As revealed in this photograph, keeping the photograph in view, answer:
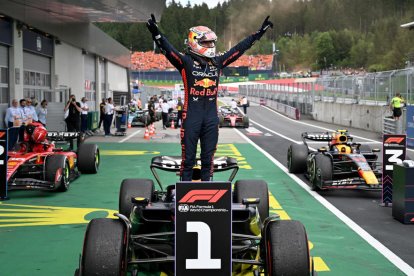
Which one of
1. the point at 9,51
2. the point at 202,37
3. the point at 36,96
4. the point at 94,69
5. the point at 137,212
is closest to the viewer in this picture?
the point at 137,212

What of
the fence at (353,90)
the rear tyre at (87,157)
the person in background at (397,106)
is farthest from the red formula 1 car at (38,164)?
the fence at (353,90)

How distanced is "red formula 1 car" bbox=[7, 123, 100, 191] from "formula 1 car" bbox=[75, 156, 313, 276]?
218 inches

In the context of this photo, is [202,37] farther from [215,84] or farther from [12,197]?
[12,197]

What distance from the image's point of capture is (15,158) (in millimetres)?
11508

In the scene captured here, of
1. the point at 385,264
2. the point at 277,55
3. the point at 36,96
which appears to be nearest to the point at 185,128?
the point at 385,264

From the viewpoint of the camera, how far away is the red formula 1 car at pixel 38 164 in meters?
11.0

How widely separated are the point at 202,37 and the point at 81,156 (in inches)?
329

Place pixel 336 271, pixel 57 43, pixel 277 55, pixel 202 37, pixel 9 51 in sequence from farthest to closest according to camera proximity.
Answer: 1. pixel 277 55
2. pixel 57 43
3. pixel 9 51
4. pixel 336 271
5. pixel 202 37

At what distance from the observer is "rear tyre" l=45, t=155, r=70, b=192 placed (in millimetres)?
11188

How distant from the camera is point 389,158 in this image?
10.5 meters

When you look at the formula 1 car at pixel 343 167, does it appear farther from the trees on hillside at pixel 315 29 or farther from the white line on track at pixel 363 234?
the trees on hillside at pixel 315 29

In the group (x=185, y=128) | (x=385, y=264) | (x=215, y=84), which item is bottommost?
(x=385, y=264)

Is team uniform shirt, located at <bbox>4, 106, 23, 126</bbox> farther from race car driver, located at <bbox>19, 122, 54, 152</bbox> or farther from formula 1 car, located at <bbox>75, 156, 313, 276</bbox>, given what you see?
formula 1 car, located at <bbox>75, 156, 313, 276</bbox>

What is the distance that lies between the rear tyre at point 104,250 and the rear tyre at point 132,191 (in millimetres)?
1933
